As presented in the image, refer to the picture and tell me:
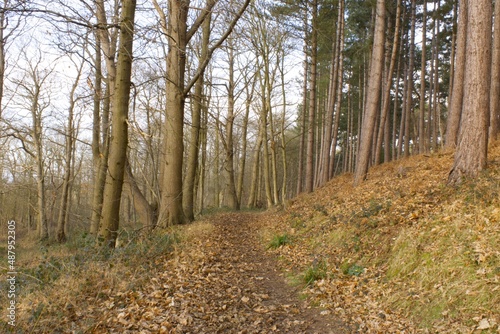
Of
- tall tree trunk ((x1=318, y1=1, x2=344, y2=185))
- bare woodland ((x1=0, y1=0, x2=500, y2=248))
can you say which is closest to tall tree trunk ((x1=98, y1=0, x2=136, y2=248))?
bare woodland ((x1=0, y1=0, x2=500, y2=248))

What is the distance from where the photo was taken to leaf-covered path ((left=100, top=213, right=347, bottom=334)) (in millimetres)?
4398

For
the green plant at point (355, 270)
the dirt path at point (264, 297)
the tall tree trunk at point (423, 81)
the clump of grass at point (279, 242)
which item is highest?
the tall tree trunk at point (423, 81)

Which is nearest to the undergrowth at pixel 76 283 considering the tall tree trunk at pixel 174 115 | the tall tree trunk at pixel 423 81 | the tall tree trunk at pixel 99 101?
the tall tree trunk at pixel 99 101

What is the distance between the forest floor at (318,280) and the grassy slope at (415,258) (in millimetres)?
19

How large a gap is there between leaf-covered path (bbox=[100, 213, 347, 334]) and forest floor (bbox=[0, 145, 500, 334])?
0.02 meters

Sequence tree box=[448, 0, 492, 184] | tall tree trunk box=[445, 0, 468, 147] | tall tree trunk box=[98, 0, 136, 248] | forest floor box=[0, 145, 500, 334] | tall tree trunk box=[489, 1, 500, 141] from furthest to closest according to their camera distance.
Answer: tall tree trunk box=[445, 0, 468, 147]
tall tree trunk box=[489, 1, 500, 141]
tall tree trunk box=[98, 0, 136, 248]
tree box=[448, 0, 492, 184]
forest floor box=[0, 145, 500, 334]

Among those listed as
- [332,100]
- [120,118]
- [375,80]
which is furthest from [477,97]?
[332,100]

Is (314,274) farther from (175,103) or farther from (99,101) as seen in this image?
(99,101)

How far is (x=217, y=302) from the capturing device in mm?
5215

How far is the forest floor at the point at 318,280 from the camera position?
13.9 ft

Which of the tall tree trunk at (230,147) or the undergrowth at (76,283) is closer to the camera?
the undergrowth at (76,283)

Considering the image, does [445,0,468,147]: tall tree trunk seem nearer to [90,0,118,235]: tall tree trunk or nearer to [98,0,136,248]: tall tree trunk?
[98,0,136,248]: tall tree trunk

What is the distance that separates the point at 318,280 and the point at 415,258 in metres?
1.66

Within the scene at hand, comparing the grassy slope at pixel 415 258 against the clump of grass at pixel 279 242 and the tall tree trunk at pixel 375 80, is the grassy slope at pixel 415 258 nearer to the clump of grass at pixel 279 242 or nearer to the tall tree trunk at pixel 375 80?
the clump of grass at pixel 279 242
